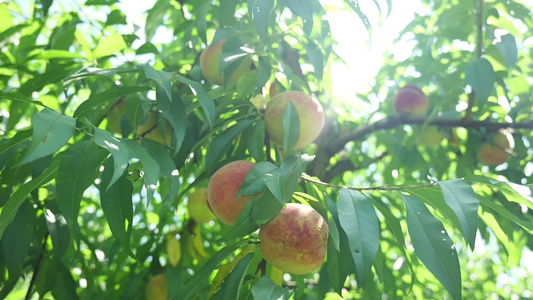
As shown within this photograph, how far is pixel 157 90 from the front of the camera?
40.5 inches

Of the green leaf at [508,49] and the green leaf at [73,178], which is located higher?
the green leaf at [73,178]

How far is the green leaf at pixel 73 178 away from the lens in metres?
0.80

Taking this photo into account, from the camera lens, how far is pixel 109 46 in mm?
1511

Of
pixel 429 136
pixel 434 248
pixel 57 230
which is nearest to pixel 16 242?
pixel 57 230

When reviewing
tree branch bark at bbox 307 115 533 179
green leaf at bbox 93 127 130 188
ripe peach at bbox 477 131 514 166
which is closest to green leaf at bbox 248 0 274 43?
green leaf at bbox 93 127 130 188

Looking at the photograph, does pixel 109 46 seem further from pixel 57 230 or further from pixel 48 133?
pixel 48 133

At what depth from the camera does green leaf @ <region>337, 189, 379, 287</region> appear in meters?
0.74

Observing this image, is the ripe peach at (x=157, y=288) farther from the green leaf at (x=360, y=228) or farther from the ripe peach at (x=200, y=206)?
the green leaf at (x=360, y=228)

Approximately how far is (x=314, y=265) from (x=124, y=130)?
2.16 feet

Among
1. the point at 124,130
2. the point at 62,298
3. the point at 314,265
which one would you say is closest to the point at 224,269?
the point at 314,265

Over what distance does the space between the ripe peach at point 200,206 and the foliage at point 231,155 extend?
0.07 m

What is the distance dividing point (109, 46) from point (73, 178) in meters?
0.82

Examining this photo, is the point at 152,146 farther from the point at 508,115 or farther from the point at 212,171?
the point at 508,115

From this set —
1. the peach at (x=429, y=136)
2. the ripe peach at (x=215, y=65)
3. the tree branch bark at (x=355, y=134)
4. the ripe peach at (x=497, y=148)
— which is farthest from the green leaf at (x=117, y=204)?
the ripe peach at (x=497, y=148)
